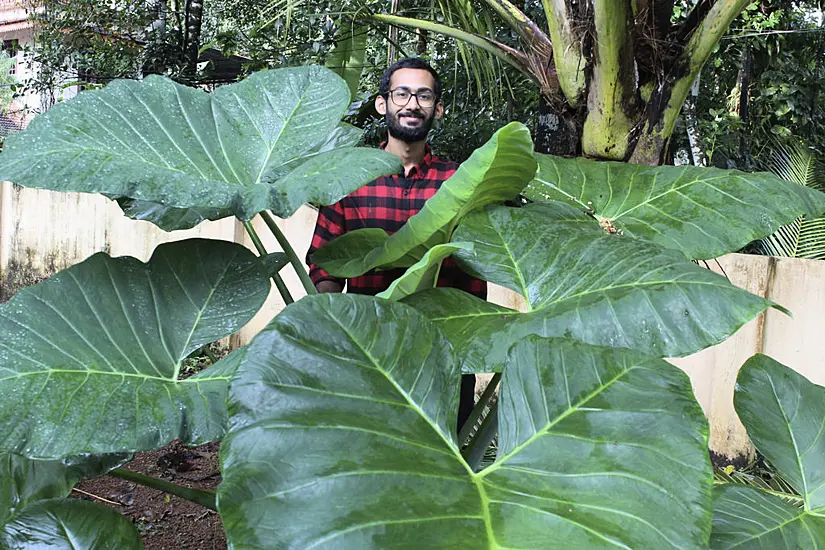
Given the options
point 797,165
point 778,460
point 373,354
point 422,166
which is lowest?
point 778,460

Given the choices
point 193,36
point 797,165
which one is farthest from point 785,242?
point 193,36

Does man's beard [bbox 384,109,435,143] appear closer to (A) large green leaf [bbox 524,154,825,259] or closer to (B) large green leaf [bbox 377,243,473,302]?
(A) large green leaf [bbox 524,154,825,259]

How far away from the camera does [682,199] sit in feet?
4.38

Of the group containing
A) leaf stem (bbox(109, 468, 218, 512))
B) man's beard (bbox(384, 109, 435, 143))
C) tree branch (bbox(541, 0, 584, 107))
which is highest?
tree branch (bbox(541, 0, 584, 107))

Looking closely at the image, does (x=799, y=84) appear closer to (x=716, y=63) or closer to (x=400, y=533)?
(x=716, y=63)

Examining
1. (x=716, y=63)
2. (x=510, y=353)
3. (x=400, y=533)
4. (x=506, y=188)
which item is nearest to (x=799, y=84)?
(x=716, y=63)

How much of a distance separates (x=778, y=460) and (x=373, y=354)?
68cm

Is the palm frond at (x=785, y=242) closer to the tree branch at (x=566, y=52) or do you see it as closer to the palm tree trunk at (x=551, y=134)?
the palm tree trunk at (x=551, y=134)

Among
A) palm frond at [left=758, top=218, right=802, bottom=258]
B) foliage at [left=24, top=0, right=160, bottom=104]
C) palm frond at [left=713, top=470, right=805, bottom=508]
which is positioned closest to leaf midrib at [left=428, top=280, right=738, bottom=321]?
palm frond at [left=713, top=470, right=805, bottom=508]

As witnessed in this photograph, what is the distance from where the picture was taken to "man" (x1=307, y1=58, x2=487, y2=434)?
1.87 metres

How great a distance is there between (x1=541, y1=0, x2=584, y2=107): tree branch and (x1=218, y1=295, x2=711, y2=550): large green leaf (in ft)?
3.61

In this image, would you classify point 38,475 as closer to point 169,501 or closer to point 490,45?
point 490,45

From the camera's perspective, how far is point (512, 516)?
0.67 meters

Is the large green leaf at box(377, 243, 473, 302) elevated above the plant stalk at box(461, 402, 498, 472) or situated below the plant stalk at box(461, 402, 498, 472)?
above
